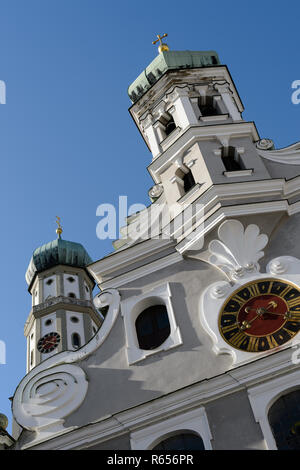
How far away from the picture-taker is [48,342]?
31938 millimetres

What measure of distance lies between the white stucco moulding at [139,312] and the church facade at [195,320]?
3 cm

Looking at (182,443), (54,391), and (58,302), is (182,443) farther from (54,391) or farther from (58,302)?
(58,302)

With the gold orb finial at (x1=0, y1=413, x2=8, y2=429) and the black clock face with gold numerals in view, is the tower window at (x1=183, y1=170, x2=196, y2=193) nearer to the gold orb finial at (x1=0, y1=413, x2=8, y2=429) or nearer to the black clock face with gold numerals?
the black clock face with gold numerals

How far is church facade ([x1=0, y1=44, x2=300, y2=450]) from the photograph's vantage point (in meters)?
11.2

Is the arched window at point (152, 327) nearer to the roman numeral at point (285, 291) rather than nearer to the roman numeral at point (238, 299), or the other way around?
the roman numeral at point (238, 299)

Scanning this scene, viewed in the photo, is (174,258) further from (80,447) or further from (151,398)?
(80,447)

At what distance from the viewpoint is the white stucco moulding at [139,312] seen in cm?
1274

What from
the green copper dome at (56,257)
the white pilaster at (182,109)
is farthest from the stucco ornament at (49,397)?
the green copper dome at (56,257)

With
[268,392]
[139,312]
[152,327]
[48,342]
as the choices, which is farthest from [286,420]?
[48,342]

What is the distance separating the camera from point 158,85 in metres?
19.9

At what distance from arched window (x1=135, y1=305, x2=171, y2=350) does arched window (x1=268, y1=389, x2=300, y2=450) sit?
2.99 meters

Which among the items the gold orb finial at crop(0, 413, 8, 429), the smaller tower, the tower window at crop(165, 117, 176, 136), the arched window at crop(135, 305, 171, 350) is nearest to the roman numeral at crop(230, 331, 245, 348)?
the arched window at crop(135, 305, 171, 350)

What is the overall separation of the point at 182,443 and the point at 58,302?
23.0m
